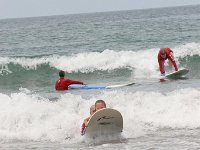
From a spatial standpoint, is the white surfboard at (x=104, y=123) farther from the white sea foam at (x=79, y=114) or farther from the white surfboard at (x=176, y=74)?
the white surfboard at (x=176, y=74)

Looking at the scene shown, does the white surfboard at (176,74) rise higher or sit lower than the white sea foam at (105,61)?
lower

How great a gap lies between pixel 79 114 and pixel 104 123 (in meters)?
2.41

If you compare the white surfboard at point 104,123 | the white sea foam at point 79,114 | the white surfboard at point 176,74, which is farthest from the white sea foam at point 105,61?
the white surfboard at point 104,123

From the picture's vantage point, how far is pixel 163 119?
9.95 metres

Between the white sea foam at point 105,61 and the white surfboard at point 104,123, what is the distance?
11.7 metres

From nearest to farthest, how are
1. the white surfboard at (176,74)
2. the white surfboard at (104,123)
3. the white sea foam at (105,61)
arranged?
the white surfboard at (104,123)
the white surfboard at (176,74)
the white sea foam at (105,61)

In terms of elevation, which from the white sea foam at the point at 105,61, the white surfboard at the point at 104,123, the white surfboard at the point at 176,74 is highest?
the white sea foam at the point at 105,61

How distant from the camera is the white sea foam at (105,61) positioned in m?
22.1

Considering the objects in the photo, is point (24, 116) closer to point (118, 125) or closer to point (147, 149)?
point (118, 125)

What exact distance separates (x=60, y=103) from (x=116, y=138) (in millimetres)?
3258

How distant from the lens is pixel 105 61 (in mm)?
23406

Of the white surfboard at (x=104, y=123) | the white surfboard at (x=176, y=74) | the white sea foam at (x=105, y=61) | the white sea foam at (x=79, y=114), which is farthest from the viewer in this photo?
the white sea foam at (x=105, y=61)

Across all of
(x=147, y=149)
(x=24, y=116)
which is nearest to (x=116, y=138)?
(x=147, y=149)

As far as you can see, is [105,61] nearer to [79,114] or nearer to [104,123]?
[79,114]
